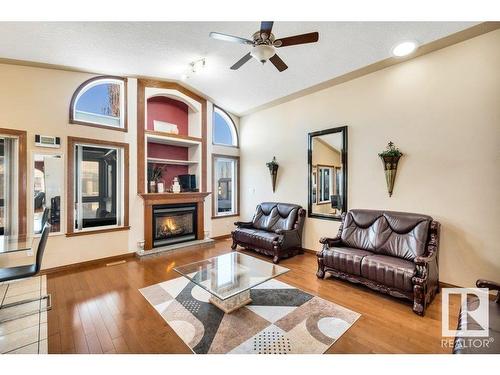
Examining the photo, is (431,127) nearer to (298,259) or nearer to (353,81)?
(353,81)

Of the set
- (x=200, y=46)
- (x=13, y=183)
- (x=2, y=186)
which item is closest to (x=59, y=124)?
(x=13, y=183)

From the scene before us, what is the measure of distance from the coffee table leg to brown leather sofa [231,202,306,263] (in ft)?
4.70

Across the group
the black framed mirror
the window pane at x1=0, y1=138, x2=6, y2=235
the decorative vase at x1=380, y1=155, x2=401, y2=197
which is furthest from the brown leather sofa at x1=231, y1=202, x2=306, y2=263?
the window pane at x1=0, y1=138, x2=6, y2=235

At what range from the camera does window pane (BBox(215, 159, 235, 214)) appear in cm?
578

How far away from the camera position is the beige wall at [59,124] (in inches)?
128

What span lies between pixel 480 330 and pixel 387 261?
129 centimetres

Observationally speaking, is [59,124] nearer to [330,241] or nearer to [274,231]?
[274,231]

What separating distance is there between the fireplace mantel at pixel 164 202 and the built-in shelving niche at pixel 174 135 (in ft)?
1.29

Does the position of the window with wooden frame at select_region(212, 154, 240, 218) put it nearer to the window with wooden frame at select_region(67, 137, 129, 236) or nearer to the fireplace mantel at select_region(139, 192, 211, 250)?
the fireplace mantel at select_region(139, 192, 211, 250)

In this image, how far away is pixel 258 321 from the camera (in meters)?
2.24

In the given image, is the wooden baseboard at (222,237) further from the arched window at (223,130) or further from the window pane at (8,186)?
the window pane at (8,186)
